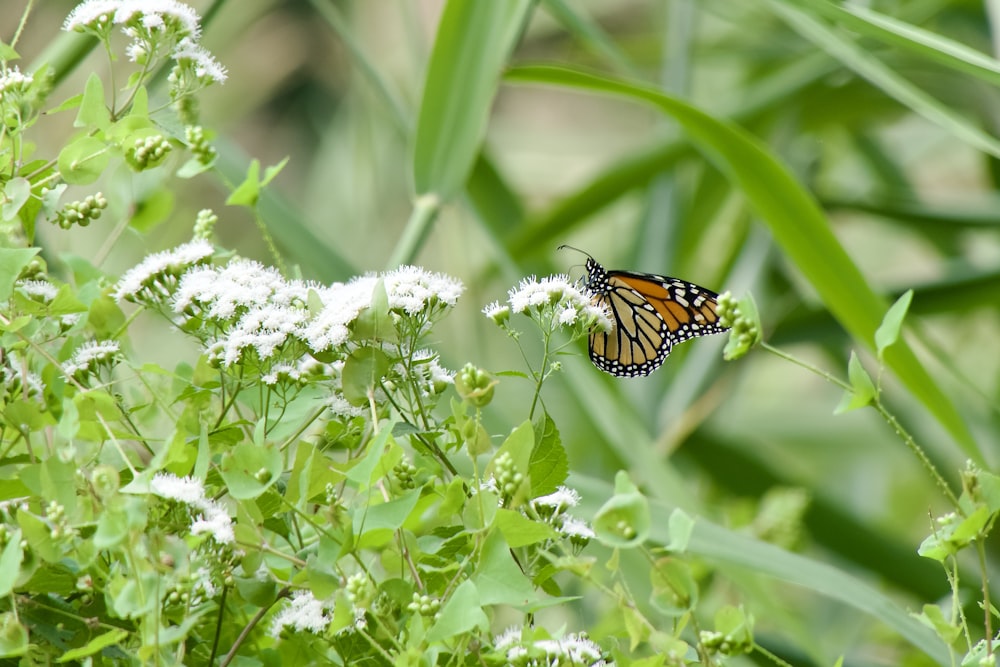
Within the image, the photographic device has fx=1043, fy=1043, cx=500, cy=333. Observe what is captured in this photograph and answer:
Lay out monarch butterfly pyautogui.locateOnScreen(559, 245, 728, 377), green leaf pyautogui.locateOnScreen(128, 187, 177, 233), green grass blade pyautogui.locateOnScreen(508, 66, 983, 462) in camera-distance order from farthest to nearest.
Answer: monarch butterfly pyautogui.locateOnScreen(559, 245, 728, 377) → green grass blade pyautogui.locateOnScreen(508, 66, 983, 462) → green leaf pyautogui.locateOnScreen(128, 187, 177, 233)

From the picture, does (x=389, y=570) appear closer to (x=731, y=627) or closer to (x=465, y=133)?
(x=731, y=627)

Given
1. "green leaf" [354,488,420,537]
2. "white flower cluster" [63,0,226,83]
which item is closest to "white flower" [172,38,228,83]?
"white flower cluster" [63,0,226,83]

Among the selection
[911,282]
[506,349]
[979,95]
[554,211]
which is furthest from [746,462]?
[506,349]

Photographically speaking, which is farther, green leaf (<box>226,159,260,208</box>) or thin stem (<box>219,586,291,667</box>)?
green leaf (<box>226,159,260,208</box>)

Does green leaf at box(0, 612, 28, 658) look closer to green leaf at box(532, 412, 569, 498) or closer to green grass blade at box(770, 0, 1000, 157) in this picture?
green leaf at box(532, 412, 569, 498)

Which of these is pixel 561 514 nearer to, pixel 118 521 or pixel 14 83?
pixel 118 521

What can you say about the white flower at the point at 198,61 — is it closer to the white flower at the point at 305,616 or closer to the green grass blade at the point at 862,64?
the white flower at the point at 305,616

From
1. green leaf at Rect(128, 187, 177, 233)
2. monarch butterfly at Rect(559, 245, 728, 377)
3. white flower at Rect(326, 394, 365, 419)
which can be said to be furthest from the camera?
monarch butterfly at Rect(559, 245, 728, 377)
